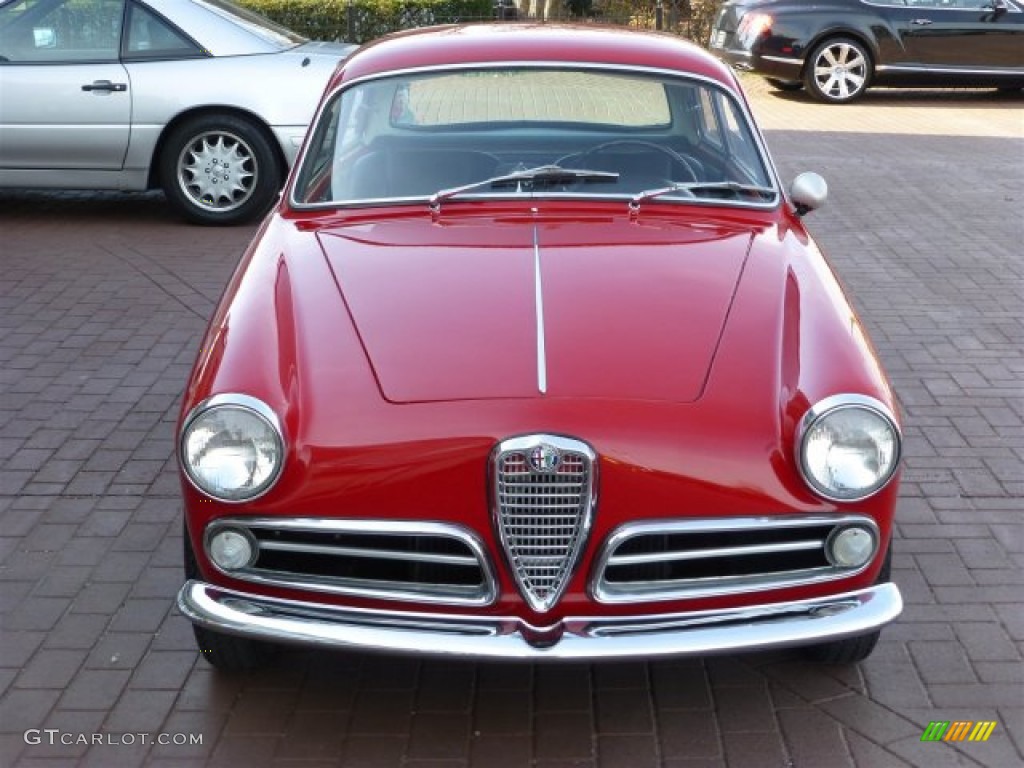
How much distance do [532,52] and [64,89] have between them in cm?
481

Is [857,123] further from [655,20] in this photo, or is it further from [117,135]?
[117,135]

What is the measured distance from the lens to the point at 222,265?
8.44 m

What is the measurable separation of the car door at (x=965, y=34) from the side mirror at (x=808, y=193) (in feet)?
35.8

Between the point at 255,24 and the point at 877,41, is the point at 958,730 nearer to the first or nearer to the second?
the point at 255,24

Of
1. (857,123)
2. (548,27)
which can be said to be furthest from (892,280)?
(857,123)

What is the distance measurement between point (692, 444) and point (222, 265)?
5.48 m

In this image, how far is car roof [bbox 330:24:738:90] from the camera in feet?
17.4

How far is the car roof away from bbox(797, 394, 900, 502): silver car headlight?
210 cm

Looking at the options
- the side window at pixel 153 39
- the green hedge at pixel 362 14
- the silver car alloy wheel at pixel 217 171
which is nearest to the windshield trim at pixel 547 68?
the silver car alloy wheel at pixel 217 171

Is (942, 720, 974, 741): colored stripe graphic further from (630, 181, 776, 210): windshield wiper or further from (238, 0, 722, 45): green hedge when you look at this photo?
(238, 0, 722, 45): green hedge

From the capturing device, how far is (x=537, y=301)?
402 cm

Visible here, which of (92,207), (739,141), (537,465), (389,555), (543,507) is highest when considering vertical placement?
(739,141)

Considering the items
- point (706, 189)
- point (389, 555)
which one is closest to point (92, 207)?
point (706, 189)

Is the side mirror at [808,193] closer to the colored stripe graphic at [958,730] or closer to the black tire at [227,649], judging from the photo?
the colored stripe graphic at [958,730]
